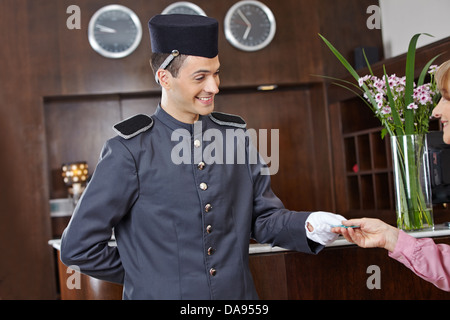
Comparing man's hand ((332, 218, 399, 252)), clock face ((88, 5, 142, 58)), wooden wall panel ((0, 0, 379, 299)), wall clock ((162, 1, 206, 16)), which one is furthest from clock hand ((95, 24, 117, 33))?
man's hand ((332, 218, 399, 252))

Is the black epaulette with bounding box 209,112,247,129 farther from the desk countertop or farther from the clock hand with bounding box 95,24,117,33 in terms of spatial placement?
the clock hand with bounding box 95,24,117,33

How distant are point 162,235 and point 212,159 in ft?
0.89

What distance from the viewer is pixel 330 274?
97.0 inches

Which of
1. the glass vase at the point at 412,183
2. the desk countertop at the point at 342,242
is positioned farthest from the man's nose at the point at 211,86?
the glass vase at the point at 412,183

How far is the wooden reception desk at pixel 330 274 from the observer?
2.45 metres

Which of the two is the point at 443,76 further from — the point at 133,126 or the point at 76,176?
the point at 76,176

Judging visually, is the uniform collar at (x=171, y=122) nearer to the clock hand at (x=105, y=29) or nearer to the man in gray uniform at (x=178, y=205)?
the man in gray uniform at (x=178, y=205)

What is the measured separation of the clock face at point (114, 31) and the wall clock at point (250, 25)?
743 millimetres

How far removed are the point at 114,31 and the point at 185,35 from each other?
3311mm

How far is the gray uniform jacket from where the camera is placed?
1.68 m

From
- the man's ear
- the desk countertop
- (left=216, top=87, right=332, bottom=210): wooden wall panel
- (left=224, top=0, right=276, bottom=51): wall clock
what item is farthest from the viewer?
(left=216, top=87, right=332, bottom=210): wooden wall panel

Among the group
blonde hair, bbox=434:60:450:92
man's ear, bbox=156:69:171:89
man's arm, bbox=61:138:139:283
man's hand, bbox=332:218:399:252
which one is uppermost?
man's ear, bbox=156:69:171:89

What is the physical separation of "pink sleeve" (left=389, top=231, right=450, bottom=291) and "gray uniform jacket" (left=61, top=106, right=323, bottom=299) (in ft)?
0.80

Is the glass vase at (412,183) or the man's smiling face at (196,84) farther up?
the man's smiling face at (196,84)
